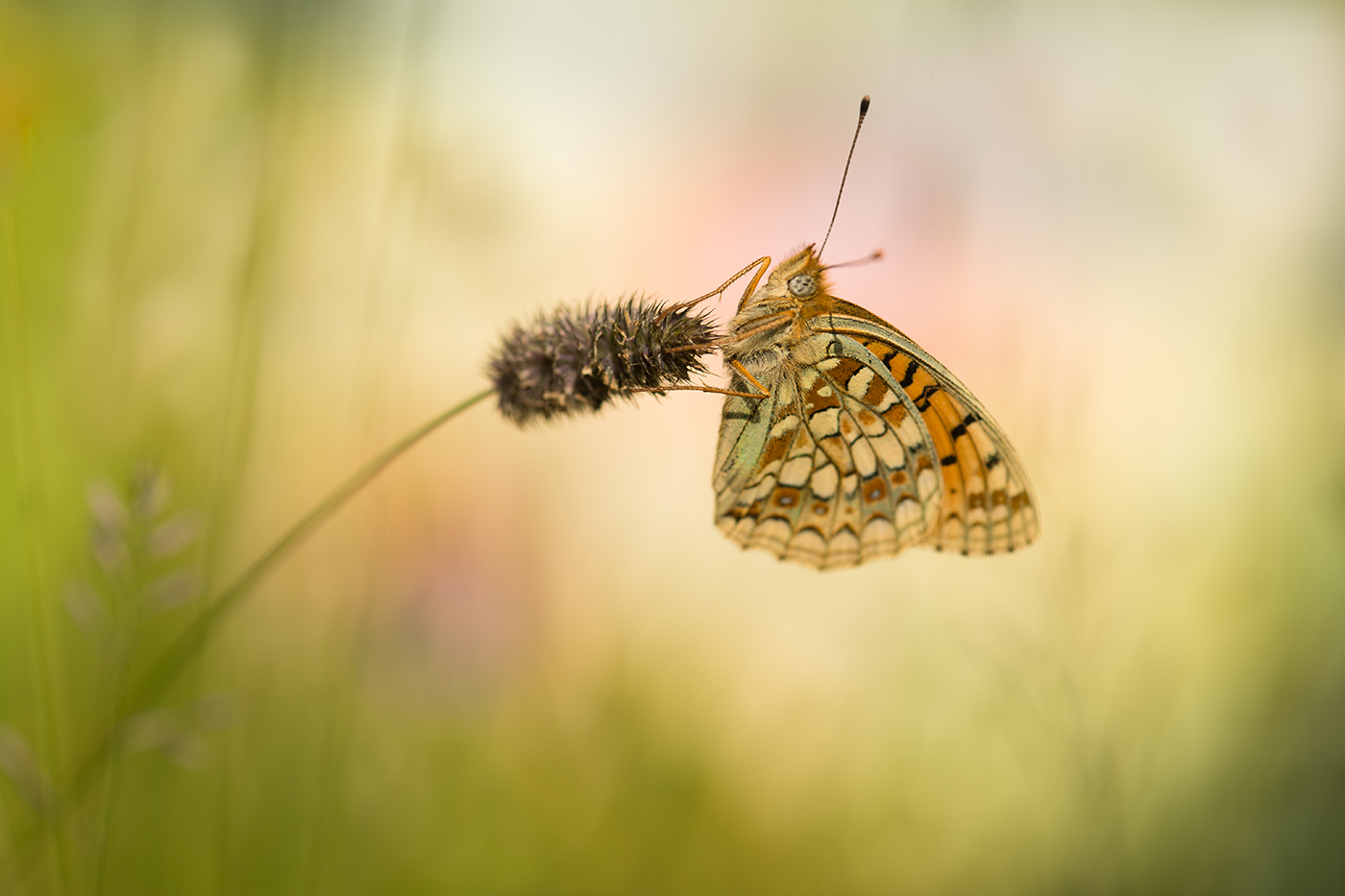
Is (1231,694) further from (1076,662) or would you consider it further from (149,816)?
(149,816)

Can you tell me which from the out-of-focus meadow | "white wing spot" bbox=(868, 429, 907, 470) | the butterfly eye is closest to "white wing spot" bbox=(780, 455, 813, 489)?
"white wing spot" bbox=(868, 429, 907, 470)

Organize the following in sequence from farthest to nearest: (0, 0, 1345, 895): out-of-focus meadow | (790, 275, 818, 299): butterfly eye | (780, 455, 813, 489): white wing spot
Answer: (0, 0, 1345, 895): out-of-focus meadow
(780, 455, 813, 489): white wing spot
(790, 275, 818, 299): butterfly eye

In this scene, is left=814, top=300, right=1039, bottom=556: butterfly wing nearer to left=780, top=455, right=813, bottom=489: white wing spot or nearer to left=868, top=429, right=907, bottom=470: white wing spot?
left=868, top=429, right=907, bottom=470: white wing spot

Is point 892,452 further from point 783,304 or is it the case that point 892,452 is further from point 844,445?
point 783,304

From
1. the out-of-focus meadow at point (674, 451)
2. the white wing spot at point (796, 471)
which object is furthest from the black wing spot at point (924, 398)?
the out-of-focus meadow at point (674, 451)

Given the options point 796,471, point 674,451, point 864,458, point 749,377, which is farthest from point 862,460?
point 674,451

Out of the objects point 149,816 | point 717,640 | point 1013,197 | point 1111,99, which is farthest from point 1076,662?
point 149,816

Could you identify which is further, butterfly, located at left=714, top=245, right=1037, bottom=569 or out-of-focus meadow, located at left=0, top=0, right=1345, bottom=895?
out-of-focus meadow, located at left=0, top=0, right=1345, bottom=895

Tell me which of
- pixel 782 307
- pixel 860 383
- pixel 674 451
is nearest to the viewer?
pixel 782 307
